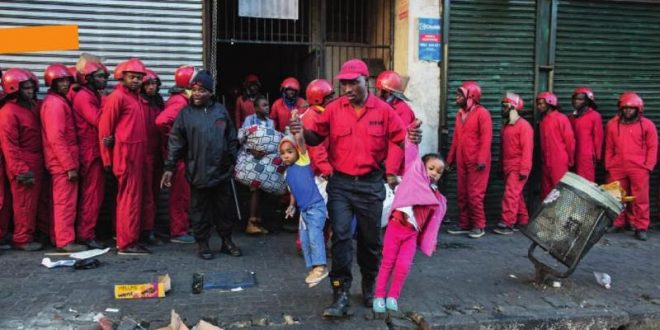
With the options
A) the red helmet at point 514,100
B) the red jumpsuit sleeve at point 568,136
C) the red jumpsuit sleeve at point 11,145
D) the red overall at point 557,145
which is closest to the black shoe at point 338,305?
the red jumpsuit sleeve at point 11,145

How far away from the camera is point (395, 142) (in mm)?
4402

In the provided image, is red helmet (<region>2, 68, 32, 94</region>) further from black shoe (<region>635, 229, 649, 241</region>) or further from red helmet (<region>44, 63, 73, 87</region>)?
black shoe (<region>635, 229, 649, 241</region>)

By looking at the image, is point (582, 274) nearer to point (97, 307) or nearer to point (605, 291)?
point (605, 291)

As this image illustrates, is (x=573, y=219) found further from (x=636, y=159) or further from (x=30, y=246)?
(x=30, y=246)

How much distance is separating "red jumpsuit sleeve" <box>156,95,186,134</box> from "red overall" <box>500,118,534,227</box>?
448 cm

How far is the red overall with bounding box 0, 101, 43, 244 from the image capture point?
5895 mm

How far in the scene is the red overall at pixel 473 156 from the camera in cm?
738

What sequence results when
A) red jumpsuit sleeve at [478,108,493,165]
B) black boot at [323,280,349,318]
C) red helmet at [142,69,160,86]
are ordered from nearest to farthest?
black boot at [323,280,349,318] → red helmet at [142,69,160,86] → red jumpsuit sleeve at [478,108,493,165]

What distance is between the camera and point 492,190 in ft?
27.3

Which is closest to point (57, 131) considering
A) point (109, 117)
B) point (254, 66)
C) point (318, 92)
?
point (109, 117)

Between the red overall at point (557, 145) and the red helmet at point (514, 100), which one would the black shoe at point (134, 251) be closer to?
the red helmet at point (514, 100)

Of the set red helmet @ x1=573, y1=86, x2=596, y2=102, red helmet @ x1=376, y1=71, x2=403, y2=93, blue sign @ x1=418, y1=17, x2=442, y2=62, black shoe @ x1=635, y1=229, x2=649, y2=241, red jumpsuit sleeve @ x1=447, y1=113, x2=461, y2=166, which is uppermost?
blue sign @ x1=418, y1=17, x2=442, y2=62

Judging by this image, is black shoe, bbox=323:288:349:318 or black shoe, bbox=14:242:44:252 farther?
black shoe, bbox=14:242:44:252

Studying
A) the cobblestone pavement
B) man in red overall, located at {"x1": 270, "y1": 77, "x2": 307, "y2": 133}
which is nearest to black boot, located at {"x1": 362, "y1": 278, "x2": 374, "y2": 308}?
the cobblestone pavement
